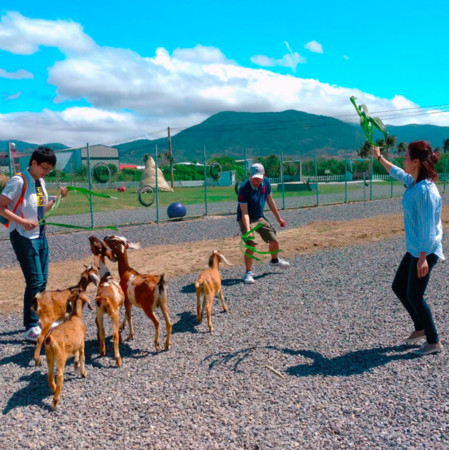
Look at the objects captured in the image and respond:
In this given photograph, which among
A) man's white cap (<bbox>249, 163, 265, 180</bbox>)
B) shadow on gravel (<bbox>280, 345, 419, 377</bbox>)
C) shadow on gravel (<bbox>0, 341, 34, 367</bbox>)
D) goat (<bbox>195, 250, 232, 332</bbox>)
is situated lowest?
shadow on gravel (<bbox>280, 345, 419, 377</bbox>)

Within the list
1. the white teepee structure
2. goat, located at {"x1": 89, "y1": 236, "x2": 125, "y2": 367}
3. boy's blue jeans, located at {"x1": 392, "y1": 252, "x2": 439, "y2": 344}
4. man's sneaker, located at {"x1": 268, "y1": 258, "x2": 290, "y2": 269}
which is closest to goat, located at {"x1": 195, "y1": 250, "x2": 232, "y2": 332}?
goat, located at {"x1": 89, "y1": 236, "x2": 125, "y2": 367}

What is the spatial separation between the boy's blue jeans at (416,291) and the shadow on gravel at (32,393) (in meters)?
3.65

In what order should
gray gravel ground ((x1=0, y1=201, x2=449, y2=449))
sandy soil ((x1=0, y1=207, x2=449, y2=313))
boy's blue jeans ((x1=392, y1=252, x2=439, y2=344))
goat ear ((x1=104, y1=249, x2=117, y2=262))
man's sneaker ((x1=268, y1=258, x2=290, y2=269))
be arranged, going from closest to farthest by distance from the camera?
gray gravel ground ((x1=0, y1=201, x2=449, y2=449))
boy's blue jeans ((x1=392, y1=252, x2=439, y2=344))
goat ear ((x1=104, y1=249, x2=117, y2=262))
sandy soil ((x1=0, y1=207, x2=449, y2=313))
man's sneaker ((x1=268, y1=258, x2=290, y2=269))

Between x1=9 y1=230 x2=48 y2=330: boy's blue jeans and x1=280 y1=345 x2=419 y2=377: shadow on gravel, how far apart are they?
2.89 meters

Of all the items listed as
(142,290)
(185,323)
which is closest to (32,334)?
(142,290)

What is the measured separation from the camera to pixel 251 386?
4.23 metres

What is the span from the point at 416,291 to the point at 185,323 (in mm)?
2955

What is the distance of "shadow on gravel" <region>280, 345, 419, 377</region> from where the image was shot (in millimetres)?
4500

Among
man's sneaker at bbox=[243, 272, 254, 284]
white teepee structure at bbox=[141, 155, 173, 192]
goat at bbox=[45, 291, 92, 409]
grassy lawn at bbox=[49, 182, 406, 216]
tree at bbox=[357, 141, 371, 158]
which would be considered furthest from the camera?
white teepee structure at bbox=[141, 155, 173, 192]

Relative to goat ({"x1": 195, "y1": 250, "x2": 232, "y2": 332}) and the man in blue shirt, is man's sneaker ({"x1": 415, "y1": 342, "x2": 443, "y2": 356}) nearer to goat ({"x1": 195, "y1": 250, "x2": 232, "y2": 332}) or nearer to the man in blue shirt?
goat ({"x1": 195, "y1": 250, "x2": 232, "y2": 332})

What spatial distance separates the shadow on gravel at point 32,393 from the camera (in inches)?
157

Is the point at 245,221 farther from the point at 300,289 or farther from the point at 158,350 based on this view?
the point at 158,350

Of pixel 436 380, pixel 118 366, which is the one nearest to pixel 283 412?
pixel 436 380

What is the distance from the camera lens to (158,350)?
5.13 m
